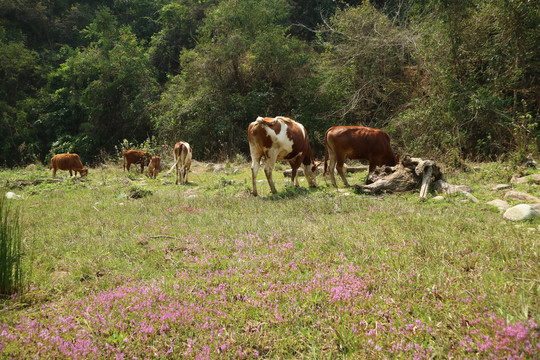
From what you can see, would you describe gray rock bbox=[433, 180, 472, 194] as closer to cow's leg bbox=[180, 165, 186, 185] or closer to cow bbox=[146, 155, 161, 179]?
cow's leg bbox=[180, 165, 186, 185]

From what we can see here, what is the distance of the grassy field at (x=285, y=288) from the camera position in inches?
87.5

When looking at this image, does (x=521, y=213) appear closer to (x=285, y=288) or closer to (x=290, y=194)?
(x=285, y=288)

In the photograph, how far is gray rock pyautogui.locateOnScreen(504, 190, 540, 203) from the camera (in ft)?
18.1

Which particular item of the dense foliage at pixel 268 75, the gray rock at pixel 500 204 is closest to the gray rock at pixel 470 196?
the gray rock at pixel 500 204

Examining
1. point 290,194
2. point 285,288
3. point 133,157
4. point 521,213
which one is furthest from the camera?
point 133,157

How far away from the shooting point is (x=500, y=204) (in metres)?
5.46

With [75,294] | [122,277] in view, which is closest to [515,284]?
[122,277]

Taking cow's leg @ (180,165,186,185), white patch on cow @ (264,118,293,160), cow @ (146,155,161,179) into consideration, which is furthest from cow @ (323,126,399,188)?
cow @ (146,155,161,179)

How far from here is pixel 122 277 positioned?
11.1 ft

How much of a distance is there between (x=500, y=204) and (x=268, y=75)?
54.0 ft

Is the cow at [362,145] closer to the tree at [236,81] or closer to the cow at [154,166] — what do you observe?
the cow at [154,166]

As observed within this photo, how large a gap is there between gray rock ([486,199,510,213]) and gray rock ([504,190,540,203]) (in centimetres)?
38

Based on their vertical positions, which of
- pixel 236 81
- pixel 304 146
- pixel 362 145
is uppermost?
pixel 236 81

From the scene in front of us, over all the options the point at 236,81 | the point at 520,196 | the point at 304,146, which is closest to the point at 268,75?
the point at 236,81
